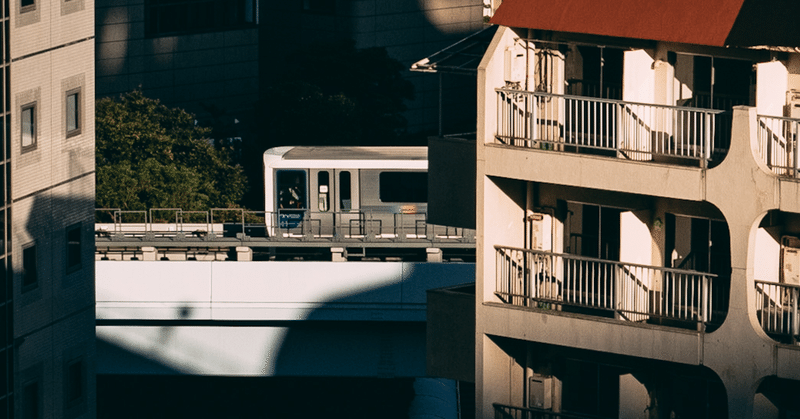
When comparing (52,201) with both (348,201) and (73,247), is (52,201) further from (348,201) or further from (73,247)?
(348,201)

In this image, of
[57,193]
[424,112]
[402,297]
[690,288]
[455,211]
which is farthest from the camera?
[424,112]

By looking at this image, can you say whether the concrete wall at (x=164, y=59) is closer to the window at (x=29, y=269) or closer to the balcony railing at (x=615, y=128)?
the window at (x=29, y=269)

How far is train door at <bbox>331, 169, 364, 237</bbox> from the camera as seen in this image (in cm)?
6144

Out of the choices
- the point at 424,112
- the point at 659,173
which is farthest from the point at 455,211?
the point at 424,112

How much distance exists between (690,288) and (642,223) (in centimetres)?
141

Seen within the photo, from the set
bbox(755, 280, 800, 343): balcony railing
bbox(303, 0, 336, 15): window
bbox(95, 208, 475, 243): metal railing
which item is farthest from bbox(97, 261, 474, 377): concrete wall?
bbox(303, 0, 336, 15): window

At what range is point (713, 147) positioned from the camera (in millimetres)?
32188

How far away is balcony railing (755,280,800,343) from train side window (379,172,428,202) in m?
30.0

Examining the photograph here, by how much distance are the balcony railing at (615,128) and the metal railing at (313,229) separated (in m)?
24.8

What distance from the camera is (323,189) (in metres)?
61.5

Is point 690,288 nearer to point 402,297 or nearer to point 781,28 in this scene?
point 781,28

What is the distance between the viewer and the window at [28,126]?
1852 inches

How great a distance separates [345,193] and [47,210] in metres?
15.2

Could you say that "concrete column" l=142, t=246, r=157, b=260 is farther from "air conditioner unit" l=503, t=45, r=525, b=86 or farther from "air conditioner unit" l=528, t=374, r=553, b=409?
"air conditioner unit" l=503, t=45, r=525, b=86
